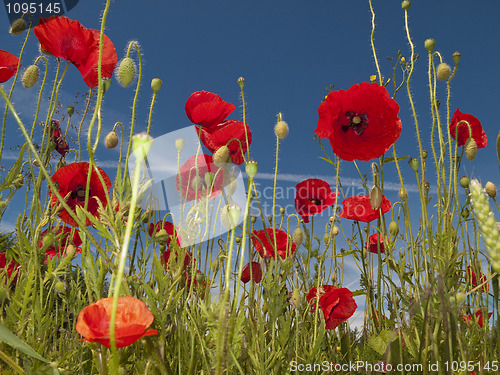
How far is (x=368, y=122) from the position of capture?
179 centimetres

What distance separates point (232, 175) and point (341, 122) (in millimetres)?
531

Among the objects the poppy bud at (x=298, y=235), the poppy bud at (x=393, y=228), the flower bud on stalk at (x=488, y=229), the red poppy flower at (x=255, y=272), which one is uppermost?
the poppy bud at (x=393, y=228)

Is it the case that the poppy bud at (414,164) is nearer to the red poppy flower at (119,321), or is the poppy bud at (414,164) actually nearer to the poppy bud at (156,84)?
the poppy bud at (156,84)

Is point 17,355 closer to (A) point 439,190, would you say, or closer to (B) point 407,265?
(A) point 439,190

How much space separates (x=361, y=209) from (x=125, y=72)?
129 cm

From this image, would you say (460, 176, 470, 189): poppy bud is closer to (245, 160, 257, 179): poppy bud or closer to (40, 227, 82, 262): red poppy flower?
(245, 160, 257, 179): poppy bud

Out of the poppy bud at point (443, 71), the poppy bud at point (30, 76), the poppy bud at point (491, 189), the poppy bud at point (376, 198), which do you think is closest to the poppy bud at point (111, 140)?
the poppy bud at point (30, 76)

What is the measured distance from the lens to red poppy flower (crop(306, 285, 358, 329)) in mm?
1718

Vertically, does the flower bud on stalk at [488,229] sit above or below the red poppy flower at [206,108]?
below

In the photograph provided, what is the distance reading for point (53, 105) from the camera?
145 cm

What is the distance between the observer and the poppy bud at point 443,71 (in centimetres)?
171

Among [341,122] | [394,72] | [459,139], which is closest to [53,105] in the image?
[341,122]

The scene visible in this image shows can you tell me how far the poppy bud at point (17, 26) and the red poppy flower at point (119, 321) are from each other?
1.38 metres

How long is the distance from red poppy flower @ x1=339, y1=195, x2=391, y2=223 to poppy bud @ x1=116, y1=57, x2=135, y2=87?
1211mm
